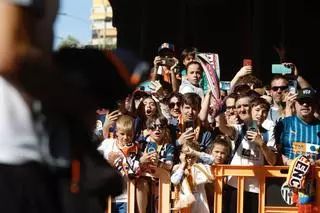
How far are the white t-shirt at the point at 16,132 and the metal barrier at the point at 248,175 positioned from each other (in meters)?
4.33

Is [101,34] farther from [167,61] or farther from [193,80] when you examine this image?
[167,61]

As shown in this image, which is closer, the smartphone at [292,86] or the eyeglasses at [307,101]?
the eyeglasses at [307,101]

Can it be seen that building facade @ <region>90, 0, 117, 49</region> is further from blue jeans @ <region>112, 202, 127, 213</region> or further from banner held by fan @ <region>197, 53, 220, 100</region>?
banner held by fan @ <region>197, 53, 220, 100</region>

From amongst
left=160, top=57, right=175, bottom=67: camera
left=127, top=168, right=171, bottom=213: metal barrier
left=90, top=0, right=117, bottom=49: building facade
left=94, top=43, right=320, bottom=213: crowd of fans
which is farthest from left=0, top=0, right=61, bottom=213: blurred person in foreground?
left=160, top=57, right=175, bottom=67: camera

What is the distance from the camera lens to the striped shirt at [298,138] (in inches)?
252

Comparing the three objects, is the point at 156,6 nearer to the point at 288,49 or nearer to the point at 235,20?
the point at 235,20

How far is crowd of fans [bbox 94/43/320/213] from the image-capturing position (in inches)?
254

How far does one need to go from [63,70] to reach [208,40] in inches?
390

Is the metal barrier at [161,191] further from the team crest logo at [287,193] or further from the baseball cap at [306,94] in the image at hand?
the baseball cap at [306,94]

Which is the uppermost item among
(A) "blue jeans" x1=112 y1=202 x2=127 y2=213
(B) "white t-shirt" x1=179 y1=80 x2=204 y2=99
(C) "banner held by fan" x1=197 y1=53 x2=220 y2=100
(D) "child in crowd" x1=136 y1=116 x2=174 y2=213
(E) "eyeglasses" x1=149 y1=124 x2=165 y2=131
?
(C) "banner held by fan" x1=197 y1=53 x2=220 y2=100

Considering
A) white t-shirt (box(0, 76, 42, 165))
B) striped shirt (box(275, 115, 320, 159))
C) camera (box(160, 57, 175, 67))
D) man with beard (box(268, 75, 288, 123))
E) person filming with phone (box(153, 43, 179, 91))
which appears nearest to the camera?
white t-shirt (box(0, 76, 42, 165))

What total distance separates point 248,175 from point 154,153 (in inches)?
29.5

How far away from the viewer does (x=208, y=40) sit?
12.0 m

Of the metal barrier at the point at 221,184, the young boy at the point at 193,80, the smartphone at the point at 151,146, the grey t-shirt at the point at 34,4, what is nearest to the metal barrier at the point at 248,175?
the metal barrier at the point at 221,184
